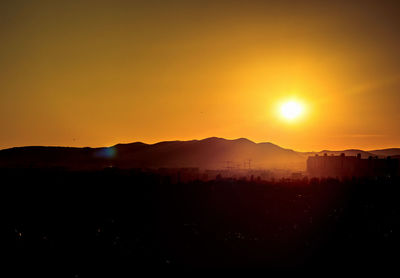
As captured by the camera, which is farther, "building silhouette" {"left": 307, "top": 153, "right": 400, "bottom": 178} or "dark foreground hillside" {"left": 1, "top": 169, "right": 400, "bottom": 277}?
"building silhouette" {"left": 307, "top": 153, "right": 400, "bottom": 178}

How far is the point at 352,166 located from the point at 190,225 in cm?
5852

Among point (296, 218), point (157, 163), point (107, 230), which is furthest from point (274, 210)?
point (157, 163)

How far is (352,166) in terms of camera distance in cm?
7281

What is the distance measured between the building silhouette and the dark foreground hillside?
1376 inches

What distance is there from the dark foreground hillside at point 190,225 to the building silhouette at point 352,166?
115 ft

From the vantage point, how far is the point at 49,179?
27.8m

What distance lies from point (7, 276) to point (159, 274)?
18.7 ft

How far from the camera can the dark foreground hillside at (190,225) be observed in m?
17.5

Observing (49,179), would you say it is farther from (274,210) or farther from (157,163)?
(157,163)

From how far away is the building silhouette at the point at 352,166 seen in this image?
6456 cm

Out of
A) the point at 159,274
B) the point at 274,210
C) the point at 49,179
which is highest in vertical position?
the point at 49,179

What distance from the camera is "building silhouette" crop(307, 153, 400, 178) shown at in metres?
64.6

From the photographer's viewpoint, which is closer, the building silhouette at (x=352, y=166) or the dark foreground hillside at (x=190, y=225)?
the dark foreground hillside at (x=190, y=225)

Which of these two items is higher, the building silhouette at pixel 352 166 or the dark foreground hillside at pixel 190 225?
the building silhouette at pixel 352 166
